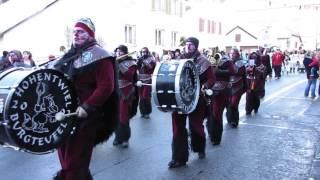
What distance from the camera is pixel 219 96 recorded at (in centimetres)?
842

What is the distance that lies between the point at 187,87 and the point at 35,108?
271 cm

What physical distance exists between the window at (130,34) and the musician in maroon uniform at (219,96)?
→ 2231 centimetres

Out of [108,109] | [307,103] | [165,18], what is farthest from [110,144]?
[165,18]

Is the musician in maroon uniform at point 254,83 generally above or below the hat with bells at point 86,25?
below

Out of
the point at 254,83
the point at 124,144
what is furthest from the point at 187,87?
the point at 254,83

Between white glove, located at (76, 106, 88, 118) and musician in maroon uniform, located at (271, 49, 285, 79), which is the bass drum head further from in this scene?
musician in maroon uniform, located at (271, 49, 285, 79)

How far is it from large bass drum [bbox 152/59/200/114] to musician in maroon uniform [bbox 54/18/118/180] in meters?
1.52

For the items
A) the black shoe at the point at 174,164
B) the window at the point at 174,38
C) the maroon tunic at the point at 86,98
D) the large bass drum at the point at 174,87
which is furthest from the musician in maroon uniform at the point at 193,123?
Answer: the window at the point at 174,38

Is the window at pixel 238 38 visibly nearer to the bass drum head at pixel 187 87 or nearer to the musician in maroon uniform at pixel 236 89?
the musician in maroon uniform at pixel 236 89

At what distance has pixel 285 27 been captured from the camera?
261ft

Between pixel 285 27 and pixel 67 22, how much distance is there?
197 ft

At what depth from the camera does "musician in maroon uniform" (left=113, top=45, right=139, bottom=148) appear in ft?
25.9

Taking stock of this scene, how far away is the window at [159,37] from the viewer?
3562 cm

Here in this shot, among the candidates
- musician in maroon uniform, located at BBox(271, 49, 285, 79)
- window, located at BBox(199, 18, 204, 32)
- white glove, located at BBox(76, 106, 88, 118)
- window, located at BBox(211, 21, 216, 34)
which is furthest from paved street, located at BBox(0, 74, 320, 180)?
window, located at BBox(211, 21, 216, 34)
